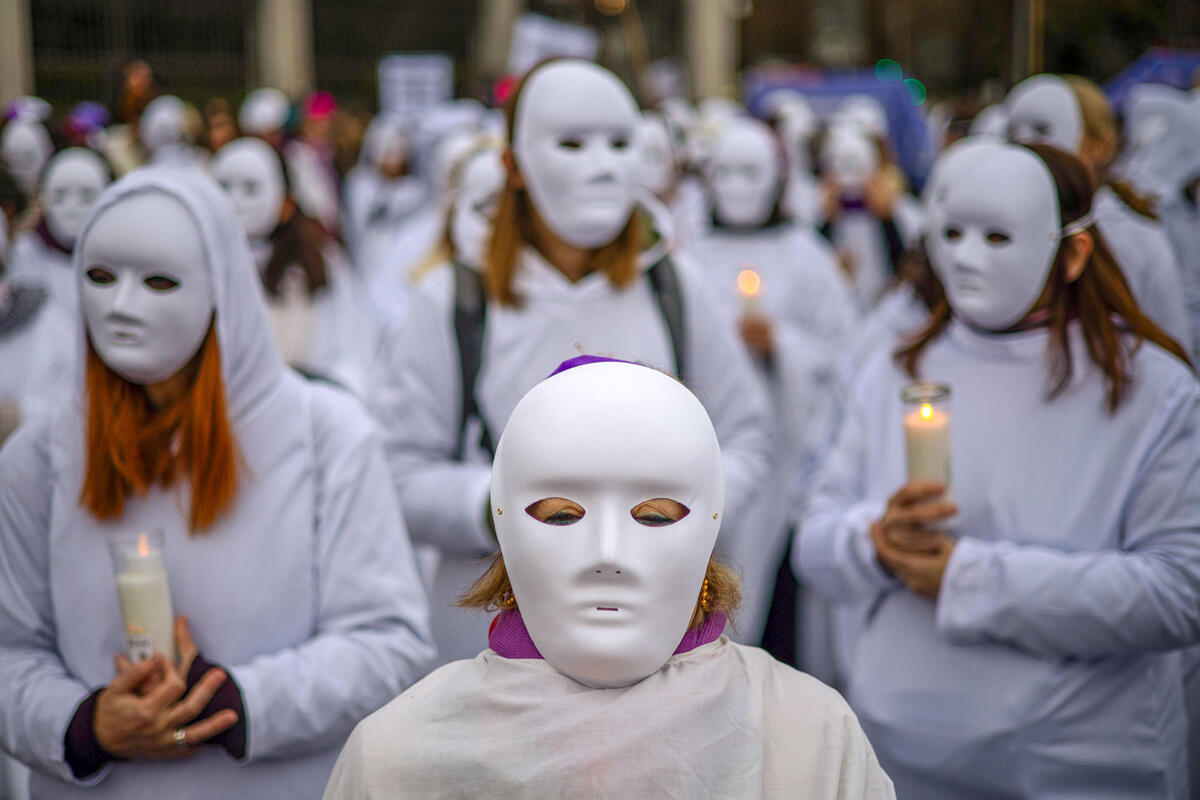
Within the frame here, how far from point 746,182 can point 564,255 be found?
3.29 metres

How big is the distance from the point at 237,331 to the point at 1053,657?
6.27ft

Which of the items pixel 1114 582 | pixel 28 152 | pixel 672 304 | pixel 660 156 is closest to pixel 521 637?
pixel 1114 582

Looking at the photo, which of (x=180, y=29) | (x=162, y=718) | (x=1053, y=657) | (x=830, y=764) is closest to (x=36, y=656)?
(x=162, y=718)

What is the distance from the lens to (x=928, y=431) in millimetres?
2775

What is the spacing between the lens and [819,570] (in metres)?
3.21

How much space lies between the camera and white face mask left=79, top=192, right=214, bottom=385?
8.50 feet

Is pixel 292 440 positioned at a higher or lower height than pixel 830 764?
higher

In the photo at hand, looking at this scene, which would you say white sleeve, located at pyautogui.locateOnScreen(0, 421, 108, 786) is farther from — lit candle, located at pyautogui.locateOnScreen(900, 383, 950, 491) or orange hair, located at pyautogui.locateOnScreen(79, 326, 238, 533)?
lit candle, located at pyautogui.locateOnScreen(900, 383, 950, 491)

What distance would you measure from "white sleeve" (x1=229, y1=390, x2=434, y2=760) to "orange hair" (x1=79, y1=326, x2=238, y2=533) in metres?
0.22

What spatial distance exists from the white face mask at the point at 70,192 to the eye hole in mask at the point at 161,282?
3.85 m

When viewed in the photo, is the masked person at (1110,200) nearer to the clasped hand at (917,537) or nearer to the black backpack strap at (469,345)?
the clasped hand at (917,537)

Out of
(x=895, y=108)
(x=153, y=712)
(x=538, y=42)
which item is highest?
(x=538, y=42)

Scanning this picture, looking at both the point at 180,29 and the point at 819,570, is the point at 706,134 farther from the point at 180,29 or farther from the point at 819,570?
the point at 180,29

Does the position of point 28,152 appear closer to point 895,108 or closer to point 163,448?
point 163,448
